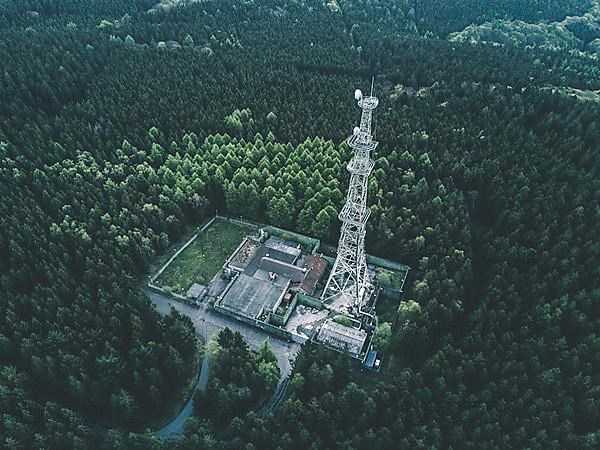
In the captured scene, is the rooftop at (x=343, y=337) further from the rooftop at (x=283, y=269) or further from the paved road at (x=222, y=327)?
the rooftop at (x=283, y=269)

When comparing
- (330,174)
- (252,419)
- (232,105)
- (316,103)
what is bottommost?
(252,419)

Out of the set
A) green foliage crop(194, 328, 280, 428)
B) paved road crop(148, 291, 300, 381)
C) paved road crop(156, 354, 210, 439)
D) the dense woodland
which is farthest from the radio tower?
paved road crop(156, 354, 210, 439)

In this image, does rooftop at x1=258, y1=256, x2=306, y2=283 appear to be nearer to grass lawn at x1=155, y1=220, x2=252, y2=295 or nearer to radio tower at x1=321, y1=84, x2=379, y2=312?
radio tower at x1=321, y1=84, x2=379, y2=312

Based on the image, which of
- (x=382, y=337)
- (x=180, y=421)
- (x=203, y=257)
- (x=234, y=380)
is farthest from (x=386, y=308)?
(x=180, y=421)

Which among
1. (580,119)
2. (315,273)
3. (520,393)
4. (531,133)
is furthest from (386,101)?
(520,393)

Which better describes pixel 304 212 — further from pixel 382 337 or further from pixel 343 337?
pixel 382 337

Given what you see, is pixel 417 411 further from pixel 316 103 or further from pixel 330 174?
pixel 316 103
